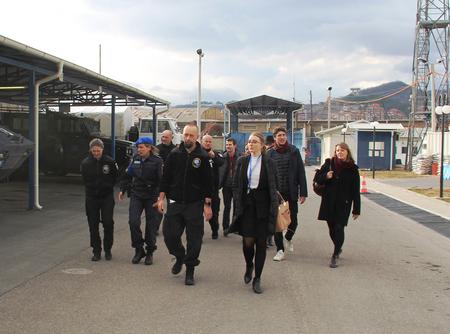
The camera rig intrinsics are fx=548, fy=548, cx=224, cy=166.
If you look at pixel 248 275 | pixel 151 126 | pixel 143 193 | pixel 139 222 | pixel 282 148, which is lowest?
pixel 248 275

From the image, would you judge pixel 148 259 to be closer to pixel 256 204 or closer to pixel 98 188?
pixel 98 188

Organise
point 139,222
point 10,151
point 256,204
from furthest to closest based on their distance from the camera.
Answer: point 10,151, point 139,222, point 256,204

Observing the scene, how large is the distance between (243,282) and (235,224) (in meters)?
0.76

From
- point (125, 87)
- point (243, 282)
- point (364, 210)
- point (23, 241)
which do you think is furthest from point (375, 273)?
point (125, 87)

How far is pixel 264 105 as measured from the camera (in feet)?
111

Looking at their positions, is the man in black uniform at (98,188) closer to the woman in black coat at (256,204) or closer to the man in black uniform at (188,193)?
the man in black uniform at (188,193)

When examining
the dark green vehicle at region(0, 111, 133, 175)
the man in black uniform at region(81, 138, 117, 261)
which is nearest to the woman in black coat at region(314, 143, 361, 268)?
the man in black uniform at region(81, 138, 117, 261)

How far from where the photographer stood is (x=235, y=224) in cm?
604

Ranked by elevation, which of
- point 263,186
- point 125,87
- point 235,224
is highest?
point 125,87

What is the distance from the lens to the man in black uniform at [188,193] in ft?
20.1

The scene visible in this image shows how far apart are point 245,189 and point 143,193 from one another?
1.81 m

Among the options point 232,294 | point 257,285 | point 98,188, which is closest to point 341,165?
point 257,285

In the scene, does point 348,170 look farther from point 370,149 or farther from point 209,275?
point 370,149

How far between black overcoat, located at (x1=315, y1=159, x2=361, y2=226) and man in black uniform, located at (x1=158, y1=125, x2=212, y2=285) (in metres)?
1.90
